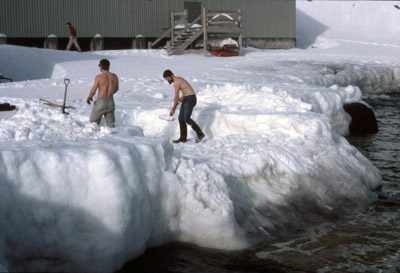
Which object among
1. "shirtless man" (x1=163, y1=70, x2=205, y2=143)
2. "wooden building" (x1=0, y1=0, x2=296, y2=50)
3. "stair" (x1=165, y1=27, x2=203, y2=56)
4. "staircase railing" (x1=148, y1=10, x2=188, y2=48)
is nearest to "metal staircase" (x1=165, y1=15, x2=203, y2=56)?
"stair" (x1=165, y1=27, x2=203, y2=56)

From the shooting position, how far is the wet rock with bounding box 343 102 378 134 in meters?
14.0

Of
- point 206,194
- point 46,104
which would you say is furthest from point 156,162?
point 46,104

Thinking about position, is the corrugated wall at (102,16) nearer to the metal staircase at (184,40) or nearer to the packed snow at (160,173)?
the metal staircase at (184,40)

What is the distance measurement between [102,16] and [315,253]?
2001 cm

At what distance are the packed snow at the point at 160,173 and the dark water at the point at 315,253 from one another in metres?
0.20

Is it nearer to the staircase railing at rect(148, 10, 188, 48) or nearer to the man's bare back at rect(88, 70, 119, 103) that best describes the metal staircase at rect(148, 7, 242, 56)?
the staircase railing at rect(148, 10, 188, 48)

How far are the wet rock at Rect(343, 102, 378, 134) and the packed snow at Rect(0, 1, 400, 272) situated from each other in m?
0.43

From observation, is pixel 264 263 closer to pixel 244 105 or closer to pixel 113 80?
pixel 113 80

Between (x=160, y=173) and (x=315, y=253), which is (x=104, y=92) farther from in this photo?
(x=315, y=253)

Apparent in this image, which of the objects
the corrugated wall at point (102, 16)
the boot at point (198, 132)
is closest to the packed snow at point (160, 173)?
the boot at point (198, 132)

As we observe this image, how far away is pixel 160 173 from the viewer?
6.98 meters

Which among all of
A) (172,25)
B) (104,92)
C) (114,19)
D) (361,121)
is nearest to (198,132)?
(104,92)

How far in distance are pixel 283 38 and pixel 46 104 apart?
2426cm

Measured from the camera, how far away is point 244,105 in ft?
37.6
